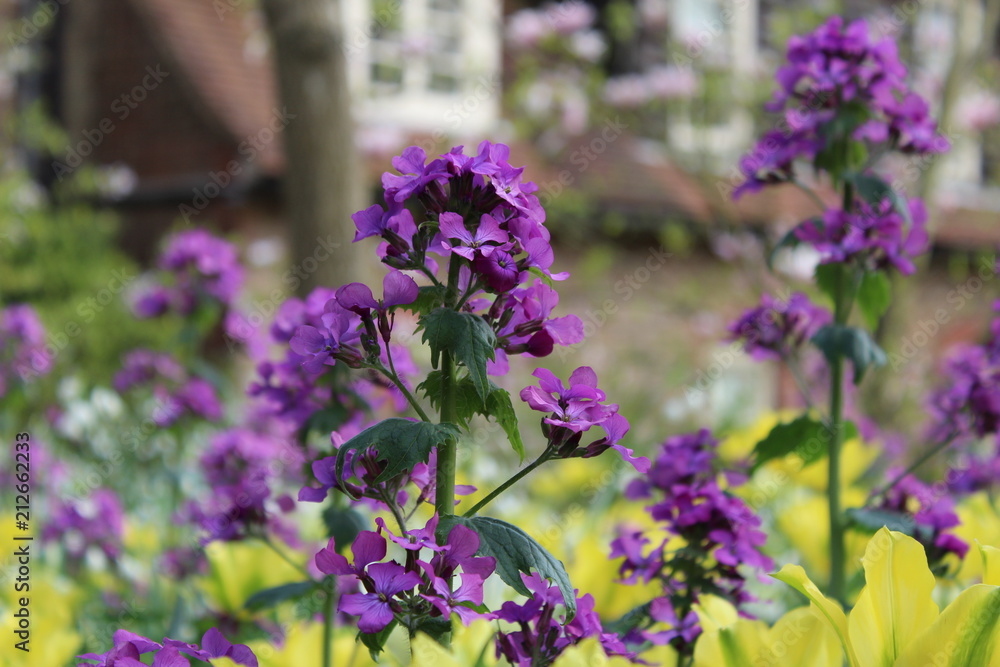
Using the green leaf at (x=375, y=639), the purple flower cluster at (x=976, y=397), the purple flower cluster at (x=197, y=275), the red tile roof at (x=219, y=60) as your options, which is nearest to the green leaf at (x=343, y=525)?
the green leaf at (x=375, y=639)

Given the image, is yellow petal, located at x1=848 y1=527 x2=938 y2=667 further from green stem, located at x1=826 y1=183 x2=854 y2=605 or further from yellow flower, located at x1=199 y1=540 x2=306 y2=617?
yellow flower, located at x1=199 y1=540 x2=306 y2=617

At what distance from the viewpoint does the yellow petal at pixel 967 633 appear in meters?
0.74

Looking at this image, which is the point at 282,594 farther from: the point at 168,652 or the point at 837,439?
the point at 837,439

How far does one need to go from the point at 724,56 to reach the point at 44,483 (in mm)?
4138

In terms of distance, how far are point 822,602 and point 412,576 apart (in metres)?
0.33

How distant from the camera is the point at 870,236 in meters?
1.30

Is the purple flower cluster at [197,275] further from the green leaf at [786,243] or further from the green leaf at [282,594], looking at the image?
the green leaf at [786,243]

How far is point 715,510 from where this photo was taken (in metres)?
1.07

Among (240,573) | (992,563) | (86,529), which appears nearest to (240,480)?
(240,573)

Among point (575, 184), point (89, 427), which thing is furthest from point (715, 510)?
point (575, 184)

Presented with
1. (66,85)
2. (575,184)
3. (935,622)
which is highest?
(935,622)

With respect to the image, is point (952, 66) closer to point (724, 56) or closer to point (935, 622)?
point (724, 56)

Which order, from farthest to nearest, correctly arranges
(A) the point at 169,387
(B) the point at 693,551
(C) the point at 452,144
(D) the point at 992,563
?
(C) the point at 452,144, (A) the point at 169,387, (B) the point at 693,551, (D) the point at 992,563

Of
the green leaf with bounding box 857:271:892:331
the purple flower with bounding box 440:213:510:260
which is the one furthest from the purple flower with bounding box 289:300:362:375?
the green leaf with bounding box 857:271:892:331
